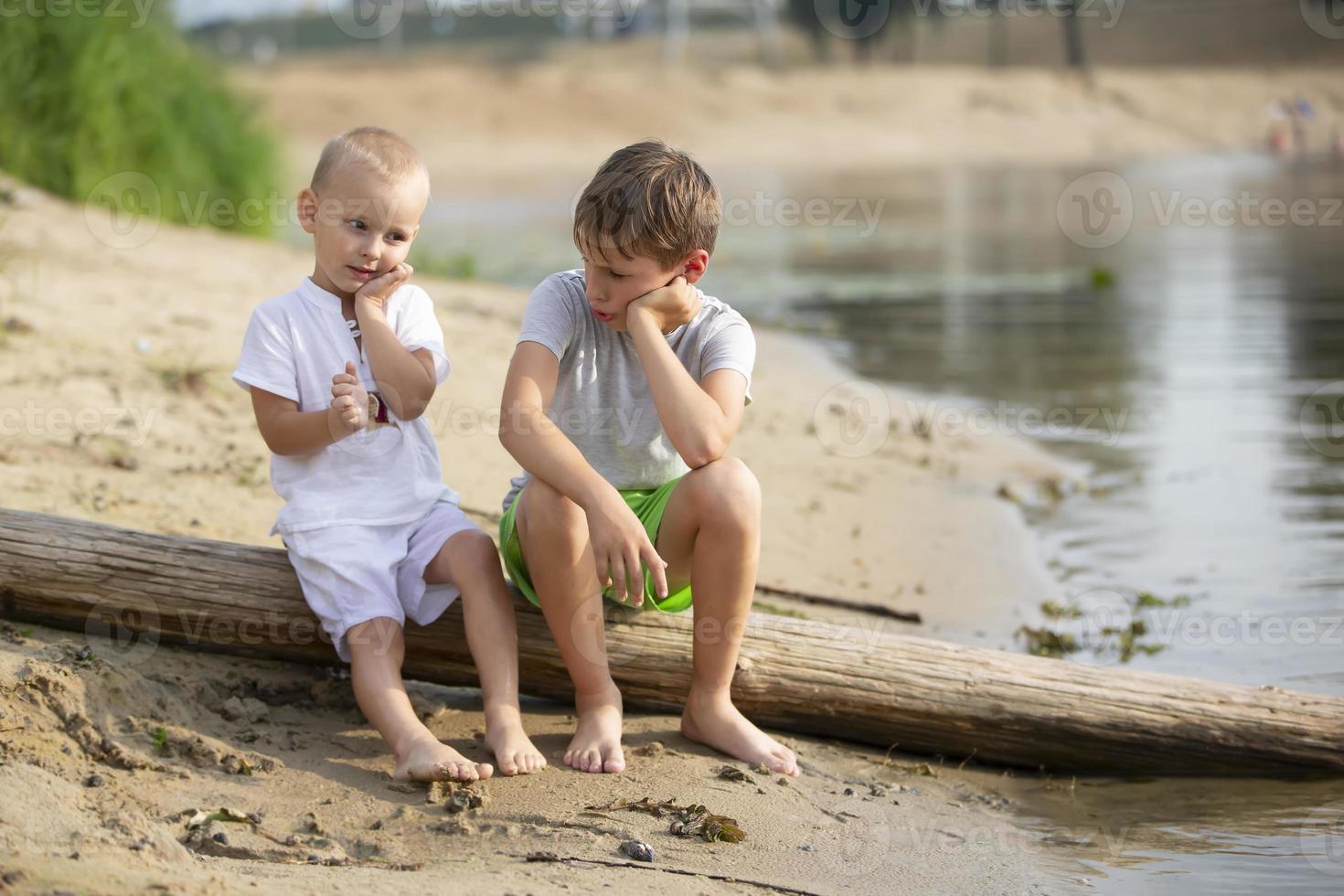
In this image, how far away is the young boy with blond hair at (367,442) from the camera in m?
2.91

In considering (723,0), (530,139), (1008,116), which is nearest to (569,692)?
(530,139)

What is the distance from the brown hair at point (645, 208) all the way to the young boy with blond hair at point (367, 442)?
43 centimetres

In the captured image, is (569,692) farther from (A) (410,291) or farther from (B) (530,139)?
(B) (530,139)

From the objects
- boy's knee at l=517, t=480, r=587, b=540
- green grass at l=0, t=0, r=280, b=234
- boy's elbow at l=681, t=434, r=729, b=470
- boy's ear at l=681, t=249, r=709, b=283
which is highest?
green grass at l=0, t=0, r=280, b=234

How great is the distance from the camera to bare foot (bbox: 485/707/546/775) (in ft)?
9.03

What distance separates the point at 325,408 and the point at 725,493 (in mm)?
937

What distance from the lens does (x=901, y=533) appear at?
4.92 metres

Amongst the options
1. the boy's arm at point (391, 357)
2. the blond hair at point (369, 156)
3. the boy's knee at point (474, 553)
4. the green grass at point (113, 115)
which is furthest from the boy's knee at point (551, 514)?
the green grass at point (113, 115)

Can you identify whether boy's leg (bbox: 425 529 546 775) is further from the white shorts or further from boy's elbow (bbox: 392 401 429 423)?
boy's elbow (bbox: 392 401 429 423)

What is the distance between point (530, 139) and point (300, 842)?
112 ft

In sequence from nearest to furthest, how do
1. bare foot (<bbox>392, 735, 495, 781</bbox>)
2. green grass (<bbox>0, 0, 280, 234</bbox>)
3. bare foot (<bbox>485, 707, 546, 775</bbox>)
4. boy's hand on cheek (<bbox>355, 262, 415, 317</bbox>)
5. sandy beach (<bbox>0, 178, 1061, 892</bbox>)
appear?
sandy beach (<bbox>0, 178, 1061, 892</bbox>)
bare foot (<bbox>392, 735, 495, 781</bbox>)
bare foot (<bbox>485, 707, 546, 775</bbox>)
boy's hand on cheek (<bbox>355, 262, 415, 317</bbox>)
green grass (<bbox>0, 0, 280, 234</bbox>)

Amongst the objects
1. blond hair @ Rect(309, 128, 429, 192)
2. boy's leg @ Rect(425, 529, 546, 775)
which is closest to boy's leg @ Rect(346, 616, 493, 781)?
boy's leg @ Rect(425, 529, 546, 775)

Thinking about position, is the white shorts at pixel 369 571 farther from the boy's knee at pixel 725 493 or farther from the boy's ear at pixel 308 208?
the boy's ear at pixel 308 208

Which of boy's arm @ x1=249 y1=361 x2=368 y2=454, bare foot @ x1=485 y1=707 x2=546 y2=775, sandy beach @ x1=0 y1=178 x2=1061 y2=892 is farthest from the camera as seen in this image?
boy's arm @ x1=249 y1=361 x2=368 y2=454
